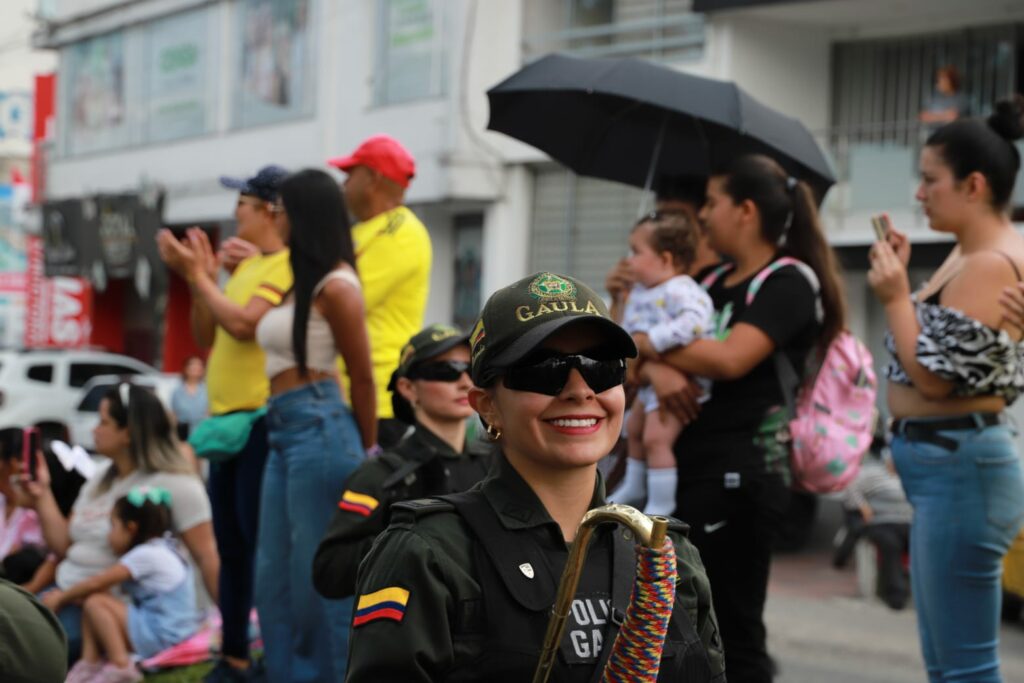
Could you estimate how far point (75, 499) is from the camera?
7.73m

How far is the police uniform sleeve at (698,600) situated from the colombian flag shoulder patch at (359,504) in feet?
6.09

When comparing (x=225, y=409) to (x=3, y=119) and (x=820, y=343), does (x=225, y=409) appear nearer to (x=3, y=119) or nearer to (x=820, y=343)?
(x=820, y=343)

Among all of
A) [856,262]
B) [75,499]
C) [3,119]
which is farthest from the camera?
[3,119]

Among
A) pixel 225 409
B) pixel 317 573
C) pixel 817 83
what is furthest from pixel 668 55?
pixel 317 573

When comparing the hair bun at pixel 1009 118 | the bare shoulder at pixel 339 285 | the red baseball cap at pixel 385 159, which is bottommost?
the bare shoulder at pixel 339 285

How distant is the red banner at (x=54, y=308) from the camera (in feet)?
100

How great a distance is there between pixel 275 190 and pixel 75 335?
A: 86.3ft

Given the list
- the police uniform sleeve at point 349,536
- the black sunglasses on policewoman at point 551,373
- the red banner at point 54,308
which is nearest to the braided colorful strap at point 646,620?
the black sunglasses on policewoman at point 551,373

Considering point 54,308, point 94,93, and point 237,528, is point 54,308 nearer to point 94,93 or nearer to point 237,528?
point 94,93

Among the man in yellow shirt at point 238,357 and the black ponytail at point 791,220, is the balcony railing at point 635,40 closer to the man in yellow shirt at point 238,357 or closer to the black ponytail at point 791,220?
the man in yellow shirt at point 238,357

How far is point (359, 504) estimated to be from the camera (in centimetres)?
432

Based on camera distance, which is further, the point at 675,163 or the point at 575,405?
the point at 675,163

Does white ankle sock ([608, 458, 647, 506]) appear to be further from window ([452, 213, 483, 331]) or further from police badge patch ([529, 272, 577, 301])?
window ([452, 213, 483, 331])

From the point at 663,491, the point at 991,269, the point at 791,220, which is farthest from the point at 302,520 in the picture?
the point at 991,269
